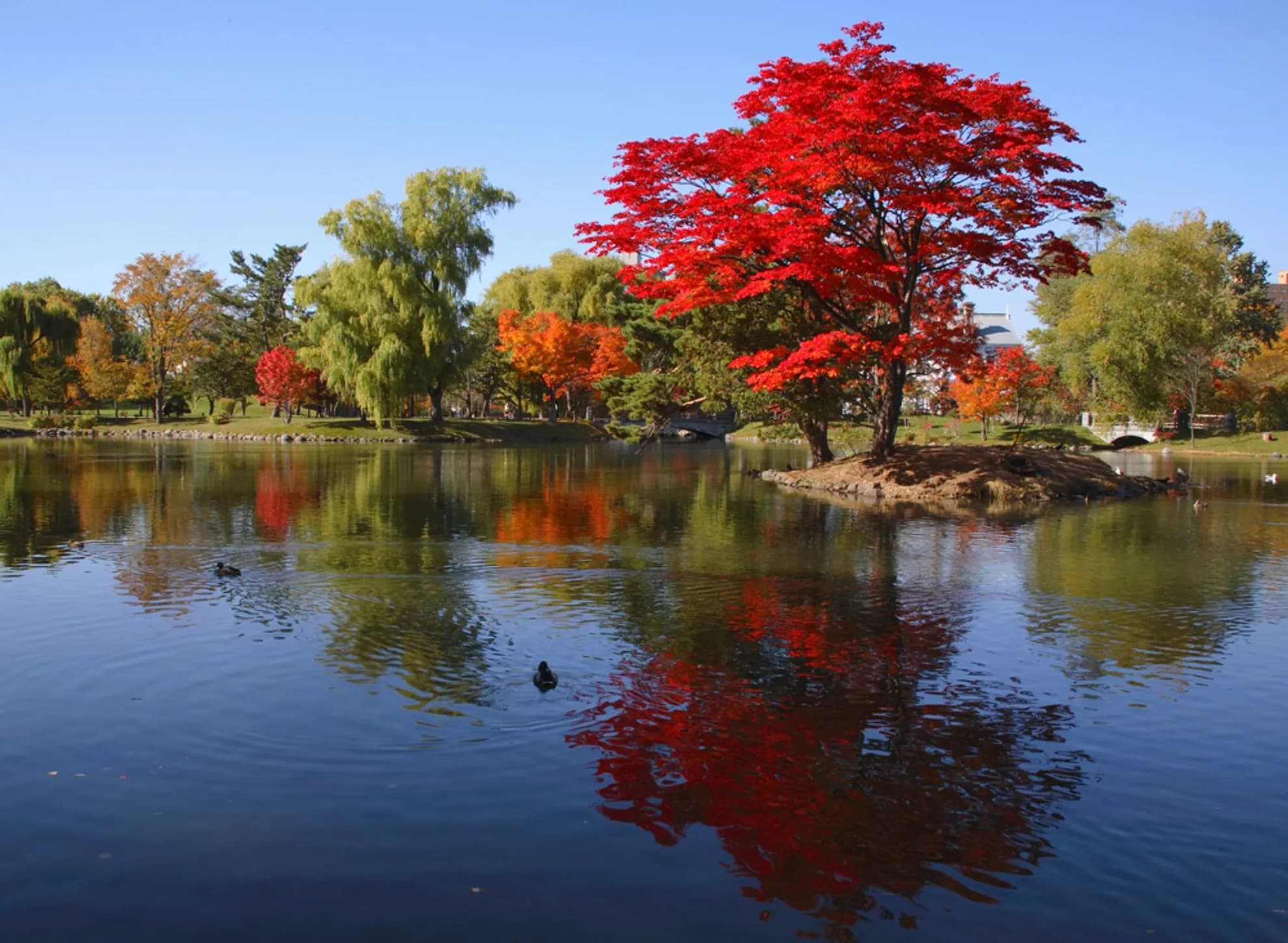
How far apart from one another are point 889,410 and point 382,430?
42791 millimetres

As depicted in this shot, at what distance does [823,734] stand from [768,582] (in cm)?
749

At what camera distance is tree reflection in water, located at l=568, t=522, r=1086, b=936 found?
6.98 metres

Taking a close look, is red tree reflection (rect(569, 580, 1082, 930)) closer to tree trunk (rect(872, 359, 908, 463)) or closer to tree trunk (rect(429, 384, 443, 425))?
tree trunk (rect(872, 359, 908, 463))

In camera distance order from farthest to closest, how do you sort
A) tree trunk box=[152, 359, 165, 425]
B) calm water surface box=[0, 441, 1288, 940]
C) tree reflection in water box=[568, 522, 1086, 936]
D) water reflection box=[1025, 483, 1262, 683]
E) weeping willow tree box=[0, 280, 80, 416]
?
tree trunk box=[152, 359, 165, 425] → weeping willow tree box=[0, 280, 80, 416] → water reflection box=[1025, 483, 1262, 683] → tree reflection in water box=[568, 522, 1086, 936] → calm water surface box=[0, 441, 1288, 940]

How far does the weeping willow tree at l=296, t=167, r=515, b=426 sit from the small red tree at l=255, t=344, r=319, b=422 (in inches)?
306

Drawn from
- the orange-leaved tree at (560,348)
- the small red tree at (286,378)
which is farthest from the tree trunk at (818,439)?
the small red tree at (286,378)

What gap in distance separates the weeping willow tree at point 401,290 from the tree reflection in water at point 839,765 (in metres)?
52.8

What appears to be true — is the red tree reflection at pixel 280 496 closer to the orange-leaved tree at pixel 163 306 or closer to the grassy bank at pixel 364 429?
the grassy bank at pixel 364 429

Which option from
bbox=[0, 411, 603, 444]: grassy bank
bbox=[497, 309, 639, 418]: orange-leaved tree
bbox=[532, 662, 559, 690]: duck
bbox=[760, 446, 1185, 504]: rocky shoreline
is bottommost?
bbox=[532, 662, 559, 690]: duck

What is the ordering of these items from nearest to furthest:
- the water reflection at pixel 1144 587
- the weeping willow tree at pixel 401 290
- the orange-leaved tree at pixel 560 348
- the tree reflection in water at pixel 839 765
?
the tree reflection in water at pixel 839 765 → the water reflection at pixel 1144 587 → the weeping willow tree at pixel 401 290 → the orange-leaved tree at pixel 560 348

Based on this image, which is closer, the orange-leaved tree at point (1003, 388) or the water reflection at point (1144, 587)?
the water reflection at point (1144, 587)

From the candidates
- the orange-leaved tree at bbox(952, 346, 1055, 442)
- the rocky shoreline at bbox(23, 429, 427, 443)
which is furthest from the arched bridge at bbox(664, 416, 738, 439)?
the rocky shoreline at bbox(23, 429, 427, 443)

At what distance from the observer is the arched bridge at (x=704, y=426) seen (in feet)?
291

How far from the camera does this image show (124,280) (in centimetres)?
7575
